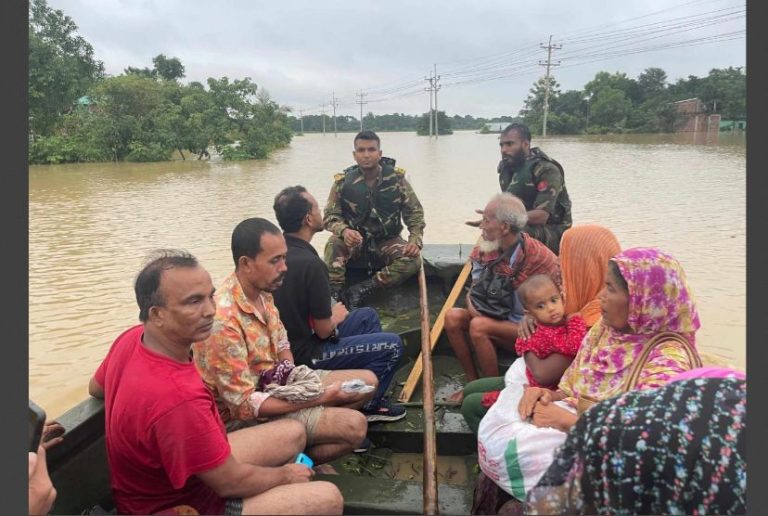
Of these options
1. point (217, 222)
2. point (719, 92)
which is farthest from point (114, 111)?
point (719, 92)

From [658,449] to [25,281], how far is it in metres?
1.60

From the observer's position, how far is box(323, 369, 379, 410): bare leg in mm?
2645

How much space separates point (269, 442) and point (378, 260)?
2.67m

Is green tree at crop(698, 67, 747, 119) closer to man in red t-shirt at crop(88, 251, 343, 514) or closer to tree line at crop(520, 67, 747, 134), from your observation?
tree line at crop(520, 67, 747, 134)

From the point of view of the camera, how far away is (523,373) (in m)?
2.39

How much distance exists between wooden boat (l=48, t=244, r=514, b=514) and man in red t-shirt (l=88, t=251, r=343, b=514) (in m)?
0.37

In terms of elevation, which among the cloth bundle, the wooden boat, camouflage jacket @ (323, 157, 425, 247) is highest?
camouflage jacket @ (323, 157, 425, 247)

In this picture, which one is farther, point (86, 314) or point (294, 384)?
point (86, 314)

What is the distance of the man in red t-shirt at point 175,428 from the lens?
156 cm

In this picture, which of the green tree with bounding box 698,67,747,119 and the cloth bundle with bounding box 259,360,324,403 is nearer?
the cloth bundle with bounding box 259,360,324,403

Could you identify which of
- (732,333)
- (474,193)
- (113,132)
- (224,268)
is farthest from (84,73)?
(732,333)

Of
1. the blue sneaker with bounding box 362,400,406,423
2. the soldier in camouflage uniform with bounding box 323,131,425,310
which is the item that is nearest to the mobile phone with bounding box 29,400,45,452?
the blue sneaker with bounding box 362,400,406,423

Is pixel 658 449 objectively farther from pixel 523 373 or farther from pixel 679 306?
pixel 523 373

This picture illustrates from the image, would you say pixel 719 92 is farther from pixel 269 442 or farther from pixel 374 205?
pixel 269 442
